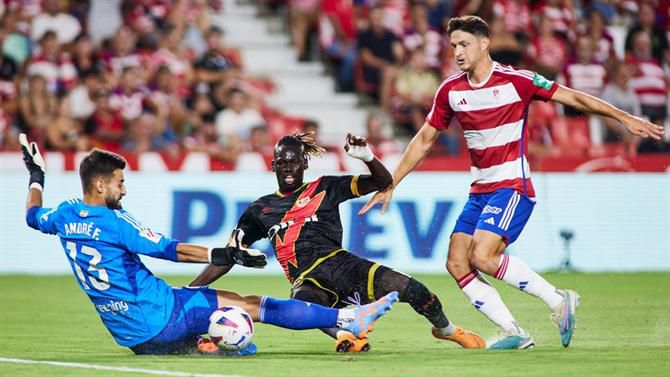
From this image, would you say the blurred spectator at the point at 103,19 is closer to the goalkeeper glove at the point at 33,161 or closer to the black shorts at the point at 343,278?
the goalkeeper glove at the point at 33,161

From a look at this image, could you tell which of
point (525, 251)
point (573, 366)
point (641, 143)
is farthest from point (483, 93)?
point (641, 143)

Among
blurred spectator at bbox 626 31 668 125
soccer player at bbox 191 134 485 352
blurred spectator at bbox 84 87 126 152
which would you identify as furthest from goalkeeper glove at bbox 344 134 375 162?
blurred spectator at bbox 626 31 668 125

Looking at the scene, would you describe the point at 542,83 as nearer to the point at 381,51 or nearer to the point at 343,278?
the point at 343,278

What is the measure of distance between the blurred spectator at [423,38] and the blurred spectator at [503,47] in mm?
1048

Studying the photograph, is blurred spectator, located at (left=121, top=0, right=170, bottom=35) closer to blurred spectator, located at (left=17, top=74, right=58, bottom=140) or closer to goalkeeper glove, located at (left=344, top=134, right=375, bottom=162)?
blurred spectator, located at (left=17, top=74, right=58, bottom=140)

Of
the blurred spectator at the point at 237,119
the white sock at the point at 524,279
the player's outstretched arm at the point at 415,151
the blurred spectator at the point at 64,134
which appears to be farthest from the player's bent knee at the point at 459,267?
the blurred spectator at the point at 237,119

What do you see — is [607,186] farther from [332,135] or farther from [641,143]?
[332,135]

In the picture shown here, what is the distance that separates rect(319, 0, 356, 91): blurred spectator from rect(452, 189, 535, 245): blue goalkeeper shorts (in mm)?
12132

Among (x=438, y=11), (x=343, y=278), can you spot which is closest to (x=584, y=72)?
(x=438, y=11)

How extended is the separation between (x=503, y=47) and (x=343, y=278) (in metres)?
11.9

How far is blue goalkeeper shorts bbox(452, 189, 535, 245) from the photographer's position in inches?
394

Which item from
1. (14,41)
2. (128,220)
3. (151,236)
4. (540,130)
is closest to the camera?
(151,236)

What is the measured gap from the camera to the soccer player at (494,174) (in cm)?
998

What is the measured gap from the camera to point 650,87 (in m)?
21.3
